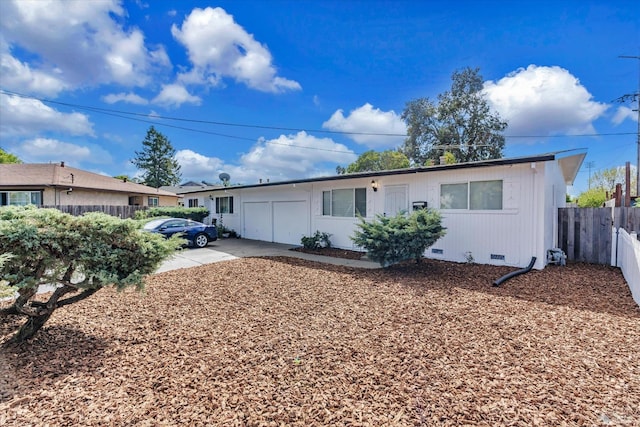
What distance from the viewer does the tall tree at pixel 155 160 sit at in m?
45.9

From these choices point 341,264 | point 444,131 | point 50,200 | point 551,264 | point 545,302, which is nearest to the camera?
point 545,302

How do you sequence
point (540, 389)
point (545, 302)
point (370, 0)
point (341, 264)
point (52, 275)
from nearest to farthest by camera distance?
point (540, 389) → point (52, 275) → point (545, 302) → point (341, 264) → point (370, 0)

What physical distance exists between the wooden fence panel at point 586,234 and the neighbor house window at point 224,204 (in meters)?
14.7

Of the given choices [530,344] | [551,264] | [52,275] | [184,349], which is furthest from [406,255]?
[52,275]

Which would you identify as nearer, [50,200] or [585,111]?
[50,200]

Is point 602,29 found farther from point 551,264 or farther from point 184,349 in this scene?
point 184,349

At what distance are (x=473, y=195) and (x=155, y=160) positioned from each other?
49161 mm

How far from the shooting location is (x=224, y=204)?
17.4m

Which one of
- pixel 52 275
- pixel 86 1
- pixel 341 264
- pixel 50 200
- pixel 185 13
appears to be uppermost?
pixel 185 13

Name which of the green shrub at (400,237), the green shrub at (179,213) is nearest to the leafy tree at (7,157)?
the green shrub at (179,213)

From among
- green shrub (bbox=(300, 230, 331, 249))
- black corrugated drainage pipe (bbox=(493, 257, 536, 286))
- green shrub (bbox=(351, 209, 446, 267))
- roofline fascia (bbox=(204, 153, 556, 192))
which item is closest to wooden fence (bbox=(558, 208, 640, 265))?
black corrugated drainage pipe (bbox=(493, 257, 536, 286))

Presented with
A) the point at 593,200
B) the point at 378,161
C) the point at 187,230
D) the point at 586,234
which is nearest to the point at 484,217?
the point at 586,234

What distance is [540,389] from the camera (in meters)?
2.55

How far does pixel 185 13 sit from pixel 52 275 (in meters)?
10.1
